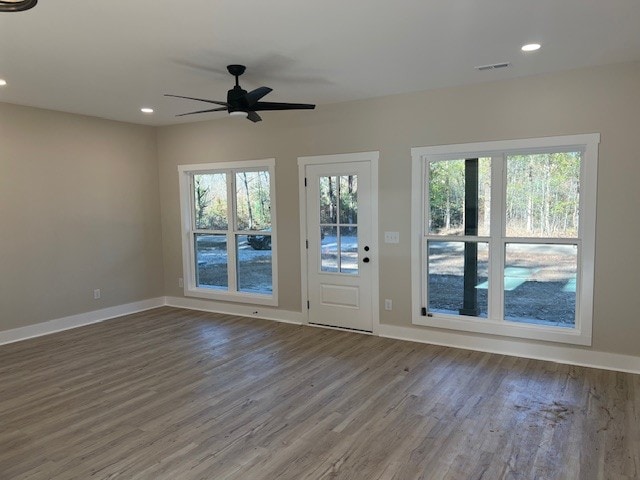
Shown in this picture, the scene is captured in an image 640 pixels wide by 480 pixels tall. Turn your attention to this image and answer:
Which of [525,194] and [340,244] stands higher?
[525,194]

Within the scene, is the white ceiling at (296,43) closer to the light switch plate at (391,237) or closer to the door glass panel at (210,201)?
the light switch plate at (391,237)

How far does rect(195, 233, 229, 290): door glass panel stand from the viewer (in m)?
6.55

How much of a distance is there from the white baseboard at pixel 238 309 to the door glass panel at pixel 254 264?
0.80ft

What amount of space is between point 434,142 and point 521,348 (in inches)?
90.2

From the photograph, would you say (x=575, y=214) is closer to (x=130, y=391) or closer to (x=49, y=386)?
(x=130, y=391)

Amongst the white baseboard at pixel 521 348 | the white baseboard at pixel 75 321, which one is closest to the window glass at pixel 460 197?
the white baseboard at pixel 521 348

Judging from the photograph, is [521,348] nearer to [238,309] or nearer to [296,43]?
[296,43]

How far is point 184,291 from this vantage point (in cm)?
680

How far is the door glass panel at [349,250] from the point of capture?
5.39m

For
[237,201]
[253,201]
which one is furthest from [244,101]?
[237,201]

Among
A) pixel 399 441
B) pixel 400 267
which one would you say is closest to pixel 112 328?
pixel 400 267

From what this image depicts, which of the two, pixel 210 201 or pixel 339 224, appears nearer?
pixel 339 224

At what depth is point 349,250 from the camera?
17.8ft

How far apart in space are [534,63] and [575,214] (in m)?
1.46
